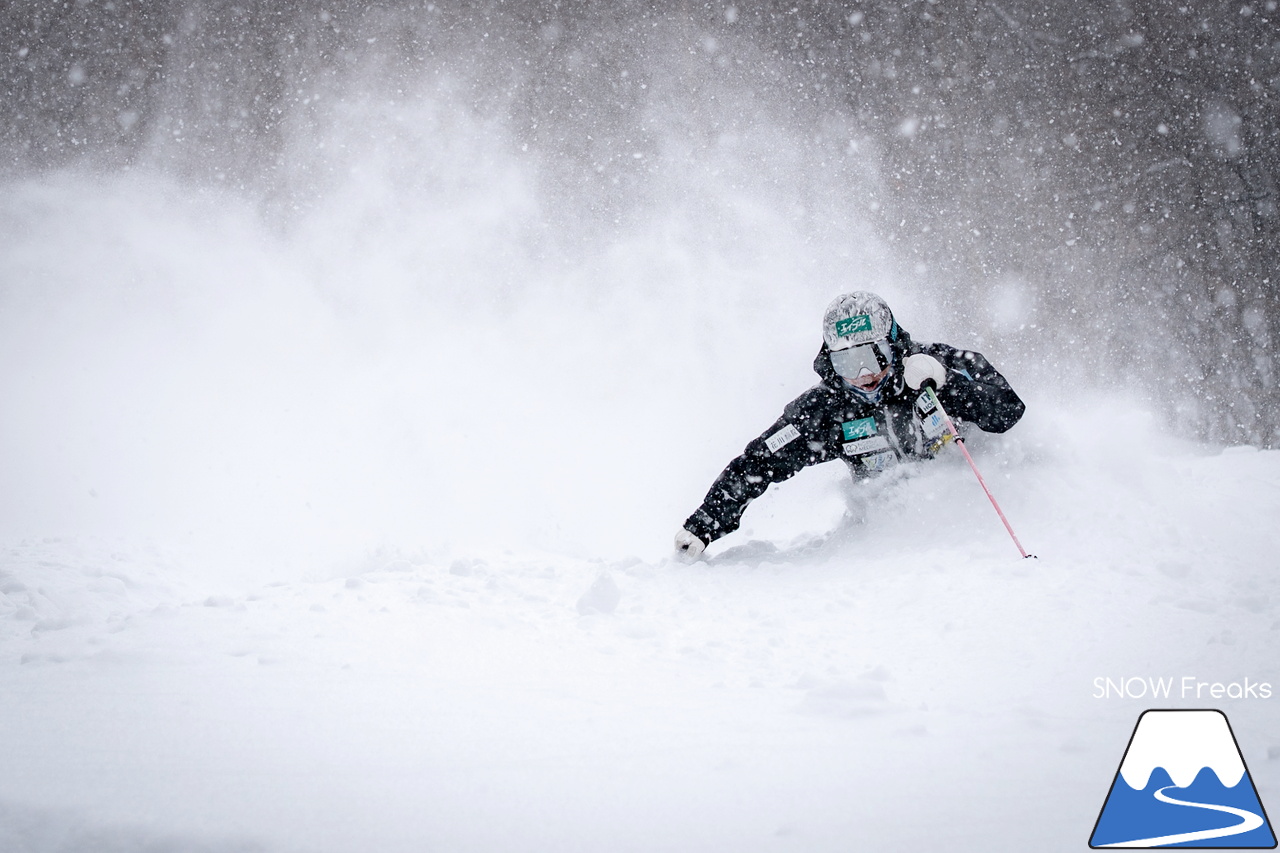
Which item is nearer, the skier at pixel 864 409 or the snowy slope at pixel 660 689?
the snowy slope at pixel 660 689

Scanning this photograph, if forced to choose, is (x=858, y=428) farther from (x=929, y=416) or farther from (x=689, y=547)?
(x=689, y=547)

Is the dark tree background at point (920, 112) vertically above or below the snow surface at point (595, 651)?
above

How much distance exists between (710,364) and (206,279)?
5.42 meters

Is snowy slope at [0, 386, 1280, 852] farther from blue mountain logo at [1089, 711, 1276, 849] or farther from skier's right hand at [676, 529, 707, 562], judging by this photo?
skier's right hand at [676, 529, 707, 562]

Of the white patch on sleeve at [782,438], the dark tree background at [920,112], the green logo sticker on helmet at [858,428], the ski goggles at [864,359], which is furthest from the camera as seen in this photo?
the dark tree background at [920,112]

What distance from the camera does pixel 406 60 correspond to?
807 centimetres

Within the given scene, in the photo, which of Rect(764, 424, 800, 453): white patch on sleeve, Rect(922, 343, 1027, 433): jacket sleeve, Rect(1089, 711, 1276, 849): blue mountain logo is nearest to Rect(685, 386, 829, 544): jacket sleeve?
Rect(764, 424, 800, 453): white patch on sleeve

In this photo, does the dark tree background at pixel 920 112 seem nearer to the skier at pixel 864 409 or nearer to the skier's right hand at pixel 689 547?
the skier at pixel 864 409

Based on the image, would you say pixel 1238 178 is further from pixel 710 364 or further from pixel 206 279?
pixel 206 279

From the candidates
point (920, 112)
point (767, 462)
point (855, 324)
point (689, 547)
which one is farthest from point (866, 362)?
point (920, 112)

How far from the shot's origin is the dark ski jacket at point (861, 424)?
3.17m

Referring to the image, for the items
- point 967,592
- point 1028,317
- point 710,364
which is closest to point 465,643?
point 967,592

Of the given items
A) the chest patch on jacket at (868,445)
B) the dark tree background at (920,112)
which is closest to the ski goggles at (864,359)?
the chest patch on jacket at (868,445)

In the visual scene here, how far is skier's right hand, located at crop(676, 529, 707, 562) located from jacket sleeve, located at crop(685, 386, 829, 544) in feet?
0.12
